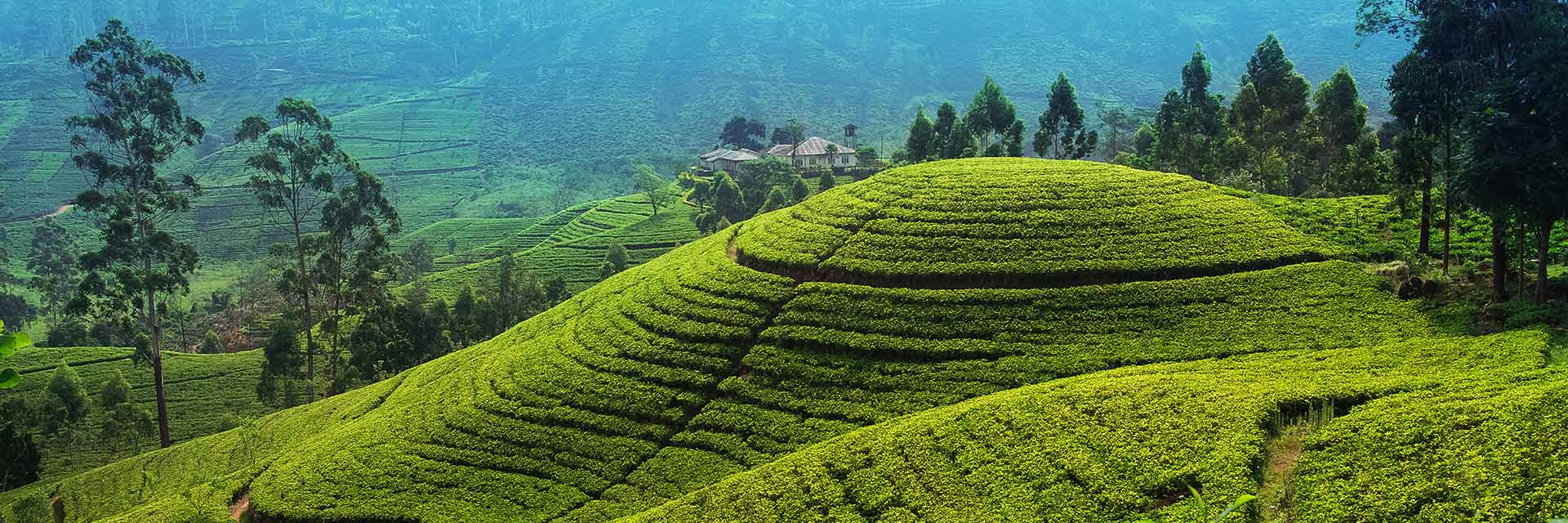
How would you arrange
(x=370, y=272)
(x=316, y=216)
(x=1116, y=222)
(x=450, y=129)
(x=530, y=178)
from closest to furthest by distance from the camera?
(x=1116, y=222)
(x=370, y=272)
(x=316, y=216)
(x=530, y=178)
(x=450, y=129)

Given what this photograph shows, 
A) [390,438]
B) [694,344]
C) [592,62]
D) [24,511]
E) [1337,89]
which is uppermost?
[592,62]

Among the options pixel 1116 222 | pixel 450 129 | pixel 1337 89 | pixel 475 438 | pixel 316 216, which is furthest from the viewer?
pixel 450 129

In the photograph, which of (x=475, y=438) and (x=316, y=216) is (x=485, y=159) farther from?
(x=475, y=438)

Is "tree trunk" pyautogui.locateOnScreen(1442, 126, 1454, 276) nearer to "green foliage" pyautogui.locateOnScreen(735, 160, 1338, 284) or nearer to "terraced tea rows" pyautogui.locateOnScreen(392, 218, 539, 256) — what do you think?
"green foliage" pyautogui.locateOnScreen(735, 160, 1338, 284)

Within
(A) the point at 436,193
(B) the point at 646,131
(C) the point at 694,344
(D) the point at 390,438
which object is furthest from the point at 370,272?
(B) the point at 646,131

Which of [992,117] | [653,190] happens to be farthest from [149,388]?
[992,117]

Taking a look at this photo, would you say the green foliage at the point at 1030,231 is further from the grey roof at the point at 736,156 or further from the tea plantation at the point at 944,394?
the grey roof at the point at 736,156

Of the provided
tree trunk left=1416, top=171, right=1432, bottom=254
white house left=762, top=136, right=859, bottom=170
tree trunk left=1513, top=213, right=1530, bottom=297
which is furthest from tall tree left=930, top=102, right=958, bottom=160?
tree trunk left=1513, top=213, right=1530, bottom=297

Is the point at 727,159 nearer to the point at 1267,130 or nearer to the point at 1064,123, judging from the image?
the point at 1064,123
